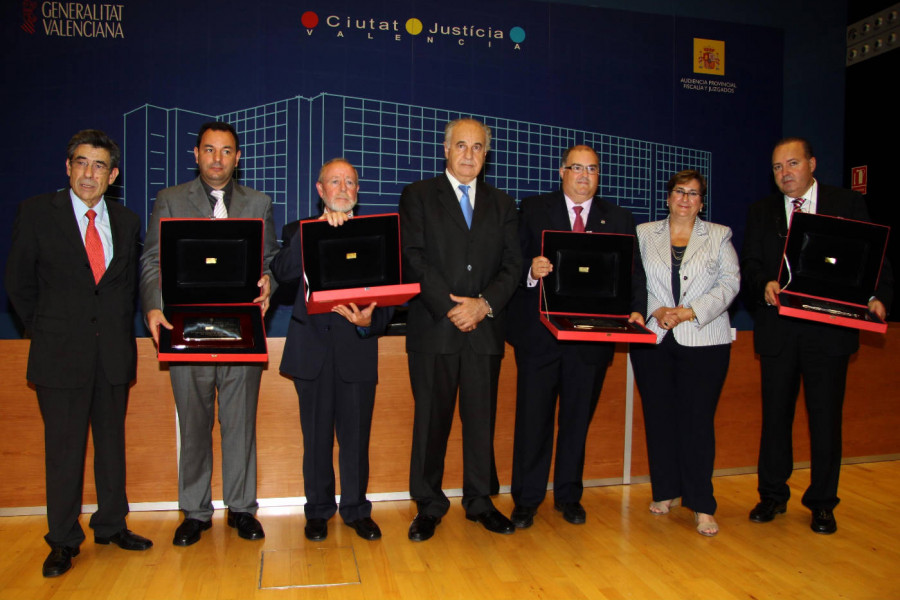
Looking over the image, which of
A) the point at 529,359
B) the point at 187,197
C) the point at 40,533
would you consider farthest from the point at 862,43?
the point at 40,533

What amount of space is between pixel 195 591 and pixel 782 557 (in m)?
2.39

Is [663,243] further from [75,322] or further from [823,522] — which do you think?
[75,322]

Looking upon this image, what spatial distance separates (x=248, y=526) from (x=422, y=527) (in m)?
0.77

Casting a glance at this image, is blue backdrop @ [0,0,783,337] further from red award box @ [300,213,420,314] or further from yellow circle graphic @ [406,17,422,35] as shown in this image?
red award box @ [300,213,420,314]

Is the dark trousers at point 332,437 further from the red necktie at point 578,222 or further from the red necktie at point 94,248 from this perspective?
the red necktie at point 578,222

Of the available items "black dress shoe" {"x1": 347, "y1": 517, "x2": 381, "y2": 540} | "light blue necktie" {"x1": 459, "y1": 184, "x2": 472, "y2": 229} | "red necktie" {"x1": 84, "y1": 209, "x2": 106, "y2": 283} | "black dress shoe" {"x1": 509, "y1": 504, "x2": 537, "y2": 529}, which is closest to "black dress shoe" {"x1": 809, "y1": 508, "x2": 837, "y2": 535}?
"black dress shoe" {"x1": 509, "y1": 504, "x2": 537, "y2": 529}

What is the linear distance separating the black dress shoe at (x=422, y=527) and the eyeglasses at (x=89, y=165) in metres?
2.01

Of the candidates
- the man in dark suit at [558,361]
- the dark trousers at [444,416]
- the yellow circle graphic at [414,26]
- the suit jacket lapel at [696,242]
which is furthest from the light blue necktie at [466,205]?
the yellow circle graphic at [414,26]

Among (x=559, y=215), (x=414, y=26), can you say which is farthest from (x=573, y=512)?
(x=414, y=26)

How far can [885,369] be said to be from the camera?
4.35 m

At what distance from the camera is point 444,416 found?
116 inches

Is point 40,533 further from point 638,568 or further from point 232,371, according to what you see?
point 638,568

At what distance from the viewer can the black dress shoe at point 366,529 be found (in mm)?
2887

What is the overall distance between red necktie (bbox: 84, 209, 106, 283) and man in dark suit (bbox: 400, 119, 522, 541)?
1240 mm
